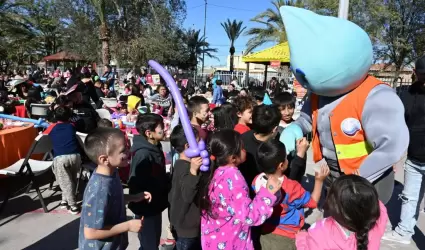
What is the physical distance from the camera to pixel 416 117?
122 inches

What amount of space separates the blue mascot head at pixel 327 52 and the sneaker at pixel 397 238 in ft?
6.88

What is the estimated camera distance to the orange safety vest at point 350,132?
2131 mm

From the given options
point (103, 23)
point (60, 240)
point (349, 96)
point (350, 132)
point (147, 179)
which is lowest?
point (60, 240)

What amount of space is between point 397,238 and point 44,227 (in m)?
3.61

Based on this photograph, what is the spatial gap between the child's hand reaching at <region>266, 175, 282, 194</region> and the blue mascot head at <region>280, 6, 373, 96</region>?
623 mm

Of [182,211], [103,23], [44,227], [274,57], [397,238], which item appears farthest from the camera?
[103,23]

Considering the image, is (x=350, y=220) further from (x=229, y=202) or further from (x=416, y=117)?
(x=416, y=117)

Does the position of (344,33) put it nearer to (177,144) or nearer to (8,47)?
(177,144)

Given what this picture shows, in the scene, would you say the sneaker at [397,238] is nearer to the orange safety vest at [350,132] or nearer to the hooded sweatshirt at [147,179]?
the orange safety vest at [350,132]

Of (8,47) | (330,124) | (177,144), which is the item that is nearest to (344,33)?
(330,124)

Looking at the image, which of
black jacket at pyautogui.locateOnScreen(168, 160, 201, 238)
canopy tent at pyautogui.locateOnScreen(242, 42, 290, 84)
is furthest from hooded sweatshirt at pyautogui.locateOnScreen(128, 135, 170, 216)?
canopy tent at pyautogui.locateOnScreen(242, 42, 290, 84)

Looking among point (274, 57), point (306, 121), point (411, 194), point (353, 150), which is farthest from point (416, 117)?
point (274, 57)

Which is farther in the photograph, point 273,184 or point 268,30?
point 268,30

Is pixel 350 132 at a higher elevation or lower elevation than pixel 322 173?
higher
